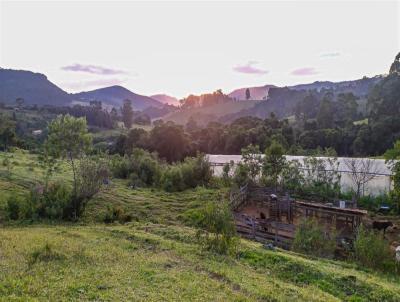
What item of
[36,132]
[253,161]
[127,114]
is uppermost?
[127,114]

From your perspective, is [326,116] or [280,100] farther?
[280,100]

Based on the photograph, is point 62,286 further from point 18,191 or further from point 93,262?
point 18,191

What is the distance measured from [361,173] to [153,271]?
23090 mm

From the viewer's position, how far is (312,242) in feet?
51.6

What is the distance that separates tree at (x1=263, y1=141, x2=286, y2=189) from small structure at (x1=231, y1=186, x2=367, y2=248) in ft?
5.61

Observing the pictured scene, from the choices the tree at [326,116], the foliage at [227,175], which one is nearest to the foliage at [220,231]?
the foliage at [227,175]

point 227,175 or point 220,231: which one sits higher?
point 220,231

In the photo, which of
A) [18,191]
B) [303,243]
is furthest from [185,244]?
[18,191]

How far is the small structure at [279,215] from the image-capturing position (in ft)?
60.0

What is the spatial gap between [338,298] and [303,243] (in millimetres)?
5894

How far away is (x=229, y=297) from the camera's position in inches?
340

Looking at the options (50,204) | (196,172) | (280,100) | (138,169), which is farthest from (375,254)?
(280,100)

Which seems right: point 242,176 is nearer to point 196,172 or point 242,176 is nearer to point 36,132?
point 196,172

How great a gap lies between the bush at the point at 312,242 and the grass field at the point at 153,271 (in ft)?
6.54
